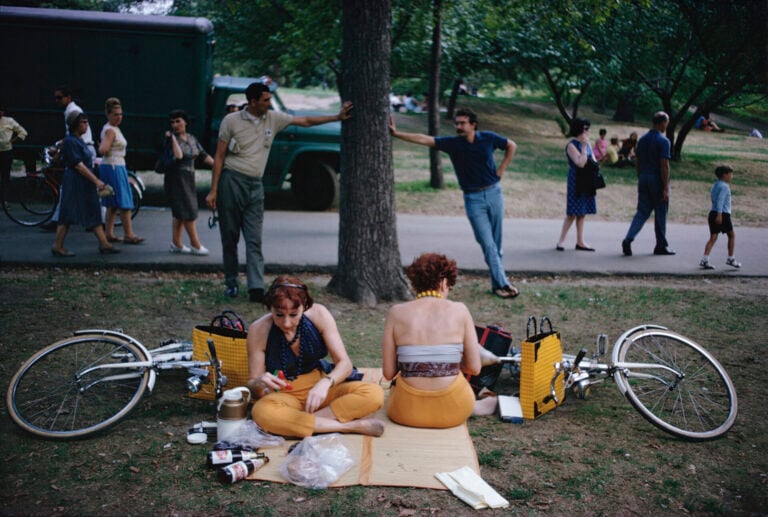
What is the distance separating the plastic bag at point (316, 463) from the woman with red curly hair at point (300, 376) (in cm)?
20

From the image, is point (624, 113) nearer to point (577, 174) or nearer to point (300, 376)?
point (577, 174)

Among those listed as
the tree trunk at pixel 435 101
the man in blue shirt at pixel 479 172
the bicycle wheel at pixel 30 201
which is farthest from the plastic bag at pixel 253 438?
the tree trunk at pixel 435 101

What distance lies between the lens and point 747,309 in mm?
7785

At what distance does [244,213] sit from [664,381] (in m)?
4.23

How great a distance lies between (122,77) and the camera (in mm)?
12641

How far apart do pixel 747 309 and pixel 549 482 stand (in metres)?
4.81

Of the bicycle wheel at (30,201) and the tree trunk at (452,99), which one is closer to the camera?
the bicycle wheel at (30,201)

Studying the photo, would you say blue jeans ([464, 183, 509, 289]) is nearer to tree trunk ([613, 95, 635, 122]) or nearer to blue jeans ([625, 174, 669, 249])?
Answer: blue jeans ([625, 174, 669, 249])

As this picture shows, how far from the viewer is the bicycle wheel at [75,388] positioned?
447 centimetres

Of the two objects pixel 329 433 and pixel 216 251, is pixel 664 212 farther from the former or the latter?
pixel 329 433

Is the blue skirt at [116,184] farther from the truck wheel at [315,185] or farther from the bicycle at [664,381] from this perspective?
the bicycle at [664,381]

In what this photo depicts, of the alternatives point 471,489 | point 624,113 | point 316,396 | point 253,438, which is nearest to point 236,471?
point 253,438

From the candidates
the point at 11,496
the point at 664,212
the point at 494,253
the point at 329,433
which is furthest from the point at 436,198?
the point at 11,496

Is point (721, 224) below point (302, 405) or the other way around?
the other way around
